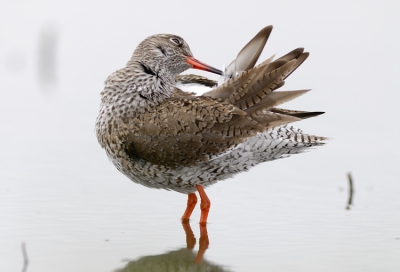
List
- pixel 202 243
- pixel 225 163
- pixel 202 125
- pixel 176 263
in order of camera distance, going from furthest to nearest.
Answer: pixel 225 163 → pixel 202 125 → pixel 202 243 → pixel 176 263

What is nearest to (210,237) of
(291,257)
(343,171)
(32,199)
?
(291,257)

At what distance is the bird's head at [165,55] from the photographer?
7.86 metres

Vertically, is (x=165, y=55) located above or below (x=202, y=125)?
above

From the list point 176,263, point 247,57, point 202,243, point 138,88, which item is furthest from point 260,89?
point 176,263

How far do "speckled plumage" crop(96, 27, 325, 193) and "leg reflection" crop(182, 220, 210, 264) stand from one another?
408mm

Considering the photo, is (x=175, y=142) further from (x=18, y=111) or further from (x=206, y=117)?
(x=18, y=111)

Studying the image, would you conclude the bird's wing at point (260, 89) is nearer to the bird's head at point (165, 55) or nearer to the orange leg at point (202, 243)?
the bird's head at point (165, 55)

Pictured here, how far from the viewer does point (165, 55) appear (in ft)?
25.9

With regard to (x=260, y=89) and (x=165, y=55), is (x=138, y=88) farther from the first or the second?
(x=260, y=89)

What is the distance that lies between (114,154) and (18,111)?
3.83m

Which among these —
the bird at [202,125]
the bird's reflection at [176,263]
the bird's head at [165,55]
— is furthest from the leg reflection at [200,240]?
the bird's head at [165,55]

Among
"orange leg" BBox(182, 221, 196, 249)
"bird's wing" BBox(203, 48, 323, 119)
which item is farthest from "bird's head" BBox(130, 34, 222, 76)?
"orange leg" BBox(182, 221, 196, 249)

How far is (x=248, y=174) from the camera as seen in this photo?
29.7ft

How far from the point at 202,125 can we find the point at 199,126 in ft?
0.09
